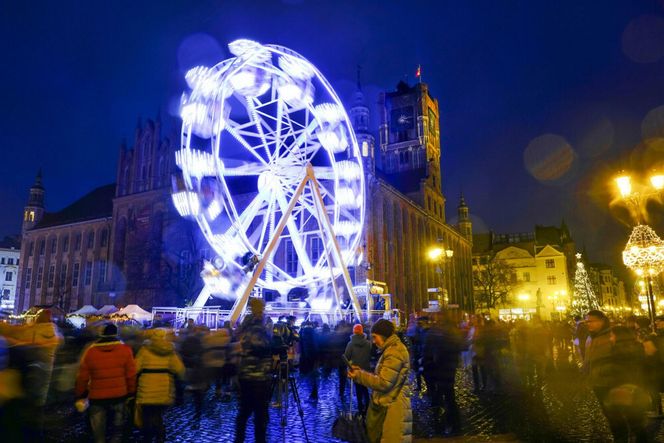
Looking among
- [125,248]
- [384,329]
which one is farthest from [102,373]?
[125,248]

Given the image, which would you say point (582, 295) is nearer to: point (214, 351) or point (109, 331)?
point (214, 351)

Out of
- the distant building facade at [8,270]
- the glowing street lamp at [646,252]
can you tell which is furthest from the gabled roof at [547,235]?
the distant building facade at [8,270]

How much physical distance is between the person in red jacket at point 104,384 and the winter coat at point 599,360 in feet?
19.6

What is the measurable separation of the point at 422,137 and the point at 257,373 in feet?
245

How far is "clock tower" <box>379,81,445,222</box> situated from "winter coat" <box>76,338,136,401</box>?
217 feet

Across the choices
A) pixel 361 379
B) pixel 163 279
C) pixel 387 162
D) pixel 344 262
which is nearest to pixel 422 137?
pixel 387 162

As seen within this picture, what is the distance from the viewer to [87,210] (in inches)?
2608

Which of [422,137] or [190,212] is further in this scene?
[422,137]

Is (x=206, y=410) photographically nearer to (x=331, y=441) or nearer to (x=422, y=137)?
(x=331, y=441)

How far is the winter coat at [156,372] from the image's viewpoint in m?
6.24

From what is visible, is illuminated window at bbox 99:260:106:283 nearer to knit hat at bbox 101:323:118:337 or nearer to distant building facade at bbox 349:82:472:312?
distant building facade at bbox 349:82:472:312

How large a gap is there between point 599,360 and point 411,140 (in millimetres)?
74372

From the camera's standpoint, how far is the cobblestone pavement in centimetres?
853

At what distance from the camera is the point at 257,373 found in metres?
6.64
